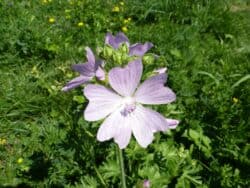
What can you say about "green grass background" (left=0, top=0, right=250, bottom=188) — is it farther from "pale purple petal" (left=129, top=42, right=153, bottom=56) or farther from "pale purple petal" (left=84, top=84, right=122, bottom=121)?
"pale purple petal" (left=84, top=84, right=122, bottom=121)

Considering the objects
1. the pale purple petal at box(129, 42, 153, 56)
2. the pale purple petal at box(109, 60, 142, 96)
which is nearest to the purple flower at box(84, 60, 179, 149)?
the pale purple petal at box(109, 60, 142, 96)

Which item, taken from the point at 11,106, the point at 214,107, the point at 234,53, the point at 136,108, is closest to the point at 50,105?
the point at 11,106

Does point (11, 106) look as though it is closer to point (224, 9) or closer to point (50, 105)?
point (50, 105)

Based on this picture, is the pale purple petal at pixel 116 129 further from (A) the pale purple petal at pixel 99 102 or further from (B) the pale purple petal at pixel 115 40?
(B) the pale purple petal at pixel 115 40

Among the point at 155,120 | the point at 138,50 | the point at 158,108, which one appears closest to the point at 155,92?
the point at 155,120

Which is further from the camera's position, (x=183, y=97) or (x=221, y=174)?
(x=183, y=97)

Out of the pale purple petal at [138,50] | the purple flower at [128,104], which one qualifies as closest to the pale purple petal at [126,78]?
the purple flower at [128,104]

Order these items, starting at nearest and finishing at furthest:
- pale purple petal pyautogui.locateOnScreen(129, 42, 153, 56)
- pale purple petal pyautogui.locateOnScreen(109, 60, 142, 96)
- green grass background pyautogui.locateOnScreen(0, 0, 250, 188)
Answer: pale purple petal pyautogui.locateOnScreen(109, 60, 142, 96) → pale purple petal pyautogui.locateOnScreen(129, 42, 153, 56) → green grass background pyautogui.locateOnScreen(0, 0, 250, 188)
